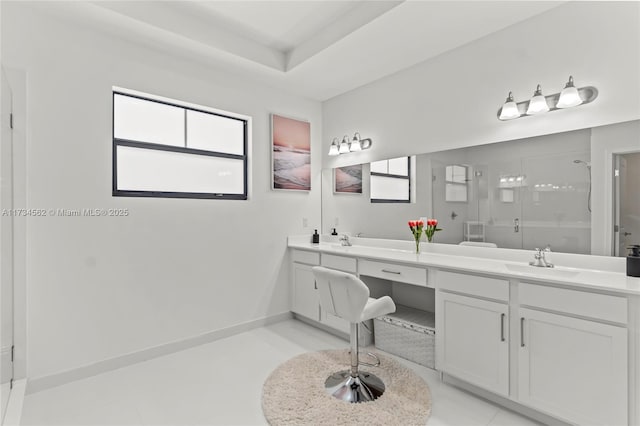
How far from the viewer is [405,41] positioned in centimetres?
272

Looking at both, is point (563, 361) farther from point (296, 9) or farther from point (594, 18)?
point (296, 9)

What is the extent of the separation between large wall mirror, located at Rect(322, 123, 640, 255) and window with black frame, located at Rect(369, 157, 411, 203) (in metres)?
0.05

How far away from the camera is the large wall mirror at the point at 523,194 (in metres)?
2.07

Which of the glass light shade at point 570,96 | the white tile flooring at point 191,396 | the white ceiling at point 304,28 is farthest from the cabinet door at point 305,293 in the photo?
the glass light shade at point 570,96

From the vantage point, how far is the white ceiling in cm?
234

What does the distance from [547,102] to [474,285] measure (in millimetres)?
1389

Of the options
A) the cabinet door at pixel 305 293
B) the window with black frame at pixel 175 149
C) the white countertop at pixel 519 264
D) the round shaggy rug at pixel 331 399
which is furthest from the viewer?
the cabinet door at pixel 305 293

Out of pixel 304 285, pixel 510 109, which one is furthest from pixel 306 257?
pixel 510 109

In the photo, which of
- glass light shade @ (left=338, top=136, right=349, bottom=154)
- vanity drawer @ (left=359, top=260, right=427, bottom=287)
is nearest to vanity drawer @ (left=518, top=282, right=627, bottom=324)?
vanity drawer @ (left=359, top=260, right=427, bottom=287)

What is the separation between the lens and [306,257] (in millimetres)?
3598

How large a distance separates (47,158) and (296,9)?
2.17 m

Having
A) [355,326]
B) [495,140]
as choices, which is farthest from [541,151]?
[355,326]

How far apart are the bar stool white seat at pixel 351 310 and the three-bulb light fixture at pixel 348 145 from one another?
185 cm

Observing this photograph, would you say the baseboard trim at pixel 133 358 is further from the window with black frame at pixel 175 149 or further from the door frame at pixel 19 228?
the window with black frame at pixel 175 149
